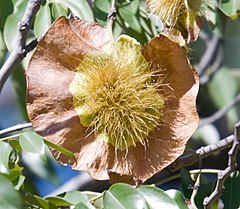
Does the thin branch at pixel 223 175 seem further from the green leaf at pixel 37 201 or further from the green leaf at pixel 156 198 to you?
the green leaf at pixel 37 201

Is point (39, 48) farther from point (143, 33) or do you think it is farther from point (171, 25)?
point (143, 33)

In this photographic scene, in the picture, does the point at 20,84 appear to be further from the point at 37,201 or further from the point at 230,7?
the point at 37,201

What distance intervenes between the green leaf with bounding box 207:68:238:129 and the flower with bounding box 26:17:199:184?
50.9 inches

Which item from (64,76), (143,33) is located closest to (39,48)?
(64,76)

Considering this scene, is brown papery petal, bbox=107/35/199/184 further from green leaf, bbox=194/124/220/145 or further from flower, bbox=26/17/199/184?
green leaf, bbox=194/124/220/145

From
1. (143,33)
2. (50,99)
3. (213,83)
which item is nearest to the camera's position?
(50,99)

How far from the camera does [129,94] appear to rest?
4.05ft

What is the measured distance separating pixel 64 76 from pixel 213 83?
135 centimetres

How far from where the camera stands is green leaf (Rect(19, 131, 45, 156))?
1124 mm

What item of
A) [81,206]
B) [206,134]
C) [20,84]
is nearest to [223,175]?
[81,206]

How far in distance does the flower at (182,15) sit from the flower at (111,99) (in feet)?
0.26

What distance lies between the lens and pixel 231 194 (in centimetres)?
124

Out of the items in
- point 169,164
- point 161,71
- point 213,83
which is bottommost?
point 213,83

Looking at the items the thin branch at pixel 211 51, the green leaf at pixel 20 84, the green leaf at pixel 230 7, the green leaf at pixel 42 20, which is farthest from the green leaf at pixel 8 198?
the thin branch at pixel 211 51
